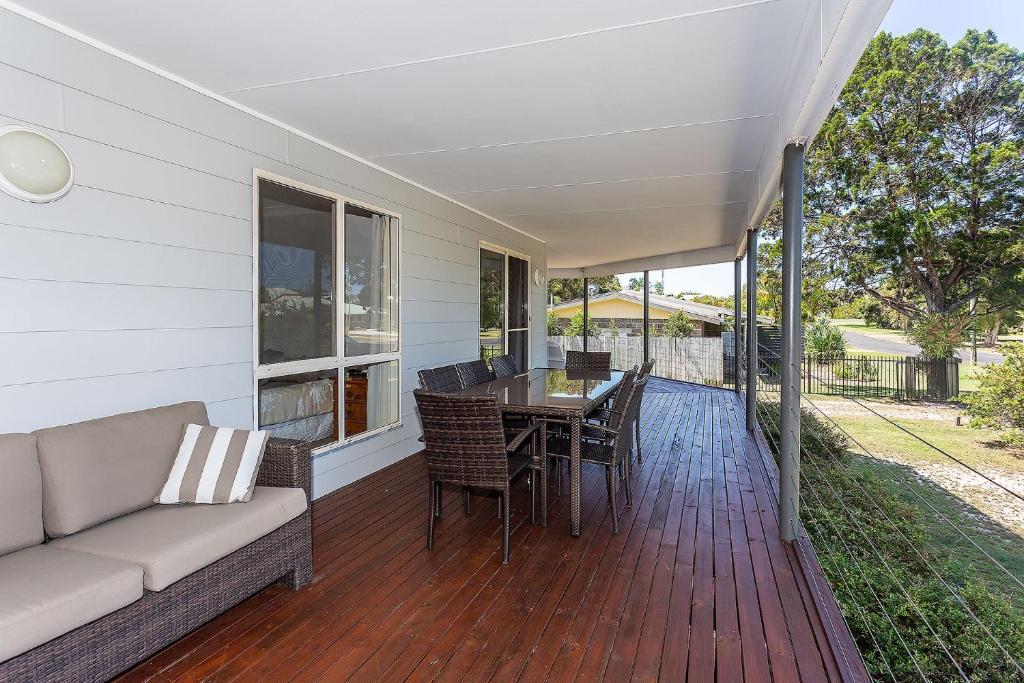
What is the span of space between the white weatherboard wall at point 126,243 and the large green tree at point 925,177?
17144 millimetres

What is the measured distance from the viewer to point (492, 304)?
22.6 feet

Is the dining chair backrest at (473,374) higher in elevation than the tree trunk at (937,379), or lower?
higher

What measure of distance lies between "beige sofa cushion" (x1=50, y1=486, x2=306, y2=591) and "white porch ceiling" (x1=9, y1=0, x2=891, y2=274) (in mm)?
2007

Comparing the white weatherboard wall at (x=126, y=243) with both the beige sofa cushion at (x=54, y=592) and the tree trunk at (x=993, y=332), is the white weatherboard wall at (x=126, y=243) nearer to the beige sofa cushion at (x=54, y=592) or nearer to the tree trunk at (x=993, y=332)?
the beige sofa cushion at (x=54, y=592)

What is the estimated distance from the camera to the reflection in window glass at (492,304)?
21.7 ft

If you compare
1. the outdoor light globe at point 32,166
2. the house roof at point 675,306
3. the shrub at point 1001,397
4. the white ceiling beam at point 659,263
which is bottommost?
the shrub at point 1001,397

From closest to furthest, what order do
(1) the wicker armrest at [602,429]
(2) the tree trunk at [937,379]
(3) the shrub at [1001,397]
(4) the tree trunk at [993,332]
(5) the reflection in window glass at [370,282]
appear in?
(1) the wicker armrest at [602,429]
(5) the reflection in window glass at [370,282]
(3) the shrub at [1001,397]
(2) the tree trunk at [937,379]
(4) the tree trunk at [993,332]

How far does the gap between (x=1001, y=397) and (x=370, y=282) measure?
1543 centimetres

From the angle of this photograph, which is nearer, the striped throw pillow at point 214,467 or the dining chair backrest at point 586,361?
the striped throw pillow at point 214,467

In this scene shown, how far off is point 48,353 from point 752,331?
585 centimetres

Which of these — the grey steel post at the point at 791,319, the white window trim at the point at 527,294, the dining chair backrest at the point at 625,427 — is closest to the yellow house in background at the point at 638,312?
the white window trim at the point at 527,294

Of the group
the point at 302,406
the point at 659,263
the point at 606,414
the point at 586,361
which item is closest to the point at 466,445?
the point at 302,406

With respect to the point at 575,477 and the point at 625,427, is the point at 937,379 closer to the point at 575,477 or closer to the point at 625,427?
the point at 625,427

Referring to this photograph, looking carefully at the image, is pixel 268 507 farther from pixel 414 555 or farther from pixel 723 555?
pixel 723 555
